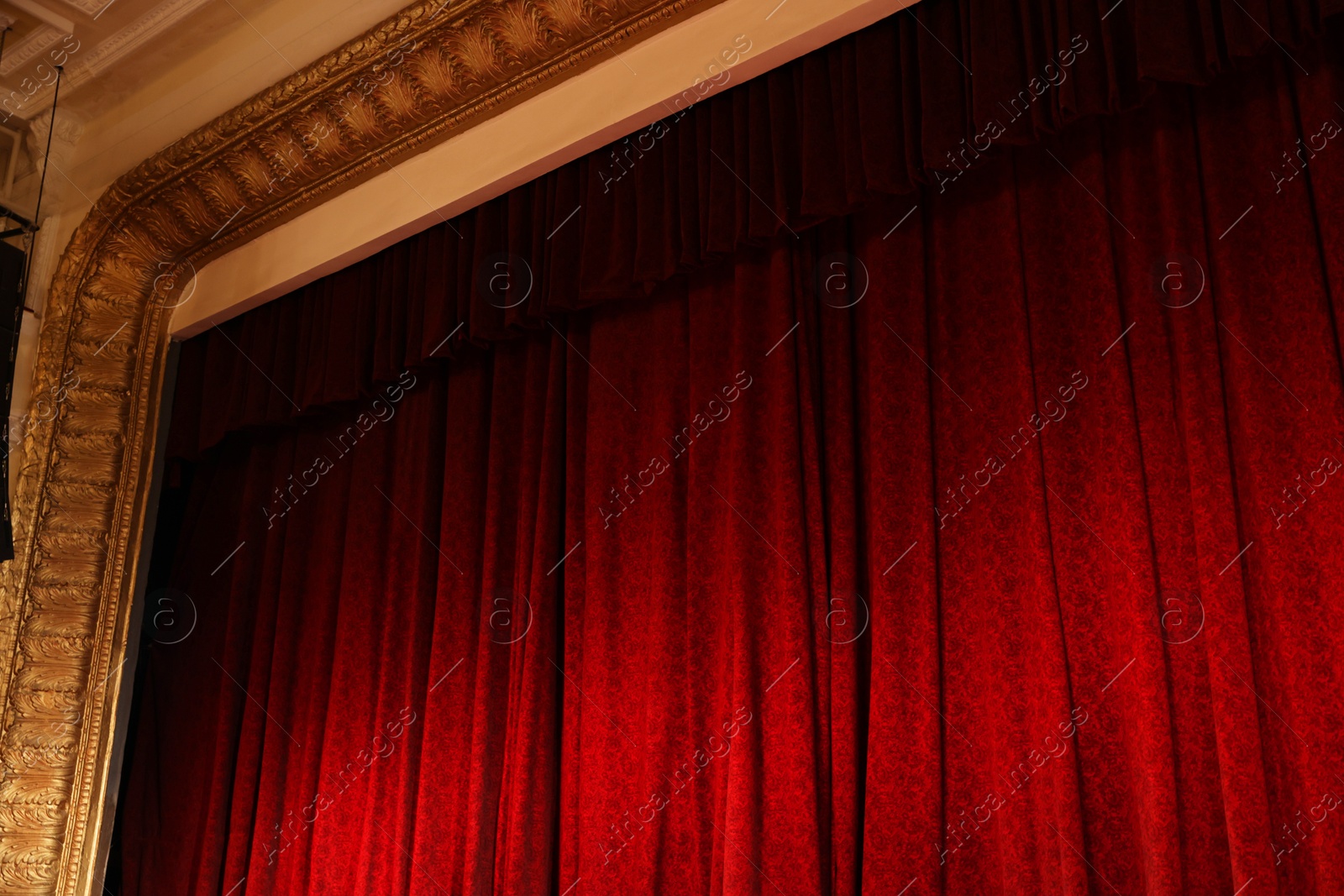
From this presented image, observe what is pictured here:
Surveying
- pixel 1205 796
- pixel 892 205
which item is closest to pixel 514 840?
pixel 1205 796

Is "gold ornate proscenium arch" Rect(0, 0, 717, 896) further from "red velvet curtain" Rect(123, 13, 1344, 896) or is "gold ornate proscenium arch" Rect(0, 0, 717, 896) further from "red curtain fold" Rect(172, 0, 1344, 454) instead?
"red velvet curtain" Rect(123, 13, 1344, 896)

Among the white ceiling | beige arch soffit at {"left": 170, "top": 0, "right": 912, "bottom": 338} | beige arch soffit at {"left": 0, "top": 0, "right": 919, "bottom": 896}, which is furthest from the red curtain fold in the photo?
the white ceiling

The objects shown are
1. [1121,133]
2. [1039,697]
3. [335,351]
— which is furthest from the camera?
[335,351]

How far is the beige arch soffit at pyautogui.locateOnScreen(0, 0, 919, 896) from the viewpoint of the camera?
3.42m

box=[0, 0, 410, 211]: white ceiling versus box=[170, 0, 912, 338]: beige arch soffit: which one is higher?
box=[0, 0, 410, 211]: white ceiling

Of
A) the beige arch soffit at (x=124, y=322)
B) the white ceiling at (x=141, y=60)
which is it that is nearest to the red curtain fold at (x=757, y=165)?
the beige arch soffit at (x=124, y=322)

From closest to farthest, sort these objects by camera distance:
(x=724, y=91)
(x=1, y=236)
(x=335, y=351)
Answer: (x=724, y=91) → (x=335, y=351) → (x=1, y=236)

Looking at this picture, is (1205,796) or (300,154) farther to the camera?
(300,154)

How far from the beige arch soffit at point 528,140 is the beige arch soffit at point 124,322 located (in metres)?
0.06

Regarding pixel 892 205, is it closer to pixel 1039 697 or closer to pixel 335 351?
pixel 1039 697

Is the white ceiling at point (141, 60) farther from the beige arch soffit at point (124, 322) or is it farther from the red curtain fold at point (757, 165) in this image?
the red curtain fold at point (757, 165)

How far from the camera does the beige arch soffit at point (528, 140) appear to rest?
2842mm

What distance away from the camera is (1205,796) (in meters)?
2.07

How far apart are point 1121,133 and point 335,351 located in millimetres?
2506
